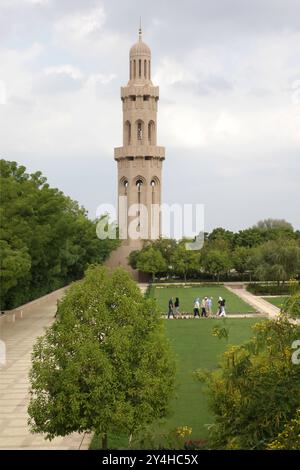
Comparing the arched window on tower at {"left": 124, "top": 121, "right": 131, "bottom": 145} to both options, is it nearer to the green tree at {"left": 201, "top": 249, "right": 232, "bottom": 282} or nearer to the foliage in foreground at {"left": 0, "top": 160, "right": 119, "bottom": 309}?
the green tree at {"left": 201, "top": 249, "right": 232, "bottom": 282}

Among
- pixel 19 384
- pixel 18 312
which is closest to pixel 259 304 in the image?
pixel 18 312

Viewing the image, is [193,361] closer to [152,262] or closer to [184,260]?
[152,262]

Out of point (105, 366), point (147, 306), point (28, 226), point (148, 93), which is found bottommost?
point (105, 366)

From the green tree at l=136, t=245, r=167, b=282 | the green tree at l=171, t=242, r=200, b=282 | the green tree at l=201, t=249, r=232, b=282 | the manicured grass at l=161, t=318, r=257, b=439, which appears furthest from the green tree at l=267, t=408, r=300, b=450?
the green tree at l=136, t=245, r=167, b=282

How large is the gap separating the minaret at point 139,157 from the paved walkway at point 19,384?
31.2m

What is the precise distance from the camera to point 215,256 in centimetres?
5556

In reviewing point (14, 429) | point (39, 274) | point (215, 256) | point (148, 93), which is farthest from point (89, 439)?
point (148, 93)

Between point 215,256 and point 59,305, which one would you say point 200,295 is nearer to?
point 215,256

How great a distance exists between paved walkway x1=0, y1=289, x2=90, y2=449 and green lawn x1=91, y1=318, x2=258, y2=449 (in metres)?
0.91

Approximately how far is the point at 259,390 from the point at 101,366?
2711 millimetres

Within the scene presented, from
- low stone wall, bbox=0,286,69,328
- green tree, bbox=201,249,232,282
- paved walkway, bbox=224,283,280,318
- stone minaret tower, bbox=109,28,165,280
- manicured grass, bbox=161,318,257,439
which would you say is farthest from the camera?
stone minaret tower, bbox=109,28,165,280

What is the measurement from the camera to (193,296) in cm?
4266

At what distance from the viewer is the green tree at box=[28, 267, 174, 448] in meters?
10.5

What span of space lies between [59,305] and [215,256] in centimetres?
4455
